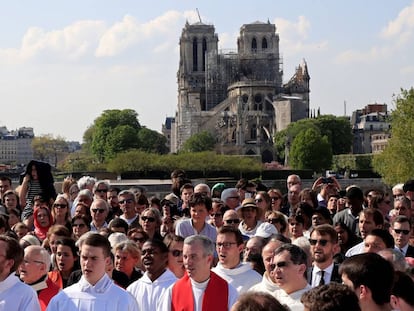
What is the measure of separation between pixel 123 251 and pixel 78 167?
3477 inches

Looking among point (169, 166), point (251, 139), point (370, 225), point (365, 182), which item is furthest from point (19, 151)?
point (370, 225)

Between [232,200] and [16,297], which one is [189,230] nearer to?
[232,200]

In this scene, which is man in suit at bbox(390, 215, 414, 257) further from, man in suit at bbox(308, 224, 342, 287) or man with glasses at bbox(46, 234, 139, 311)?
man with glasses at bbox(46, 234, 139, 311)

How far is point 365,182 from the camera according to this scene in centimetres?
6569

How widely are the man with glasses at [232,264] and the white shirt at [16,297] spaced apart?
1.65 meters

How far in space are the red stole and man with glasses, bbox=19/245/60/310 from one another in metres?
1.13

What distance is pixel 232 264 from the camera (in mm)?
7219

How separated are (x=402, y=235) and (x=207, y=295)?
107 inches

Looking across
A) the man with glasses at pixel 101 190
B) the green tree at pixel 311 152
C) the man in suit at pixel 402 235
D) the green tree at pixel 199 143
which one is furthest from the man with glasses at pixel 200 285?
the green tree at pixel 199 143

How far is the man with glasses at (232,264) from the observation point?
7.15 meters

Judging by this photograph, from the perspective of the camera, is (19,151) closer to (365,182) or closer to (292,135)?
(292,135)

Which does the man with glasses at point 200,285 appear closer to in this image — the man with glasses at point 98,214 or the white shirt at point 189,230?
the white shirt at point 189,230

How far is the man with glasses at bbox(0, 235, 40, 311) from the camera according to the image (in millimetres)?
6367

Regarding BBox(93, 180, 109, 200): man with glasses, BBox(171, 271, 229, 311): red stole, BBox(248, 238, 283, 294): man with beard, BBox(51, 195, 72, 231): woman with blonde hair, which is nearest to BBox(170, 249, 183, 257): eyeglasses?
BBox(171, 271, 229, 311): red stole
